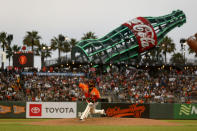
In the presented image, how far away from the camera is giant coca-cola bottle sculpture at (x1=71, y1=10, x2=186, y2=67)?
50.2m

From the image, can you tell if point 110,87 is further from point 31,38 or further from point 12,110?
point 31,38

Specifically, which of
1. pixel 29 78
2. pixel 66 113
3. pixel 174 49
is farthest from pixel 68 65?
pixel 174 49

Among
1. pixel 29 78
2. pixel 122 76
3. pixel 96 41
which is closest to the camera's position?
pixel 29 78

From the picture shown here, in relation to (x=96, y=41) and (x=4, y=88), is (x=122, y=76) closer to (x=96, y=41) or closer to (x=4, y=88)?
(x=96, y=41)

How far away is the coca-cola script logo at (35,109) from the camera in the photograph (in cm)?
2838

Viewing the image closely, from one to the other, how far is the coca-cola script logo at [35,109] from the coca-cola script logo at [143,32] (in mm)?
27042

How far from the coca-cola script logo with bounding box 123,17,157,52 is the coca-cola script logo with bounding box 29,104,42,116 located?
2704cm

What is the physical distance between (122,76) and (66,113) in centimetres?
1948

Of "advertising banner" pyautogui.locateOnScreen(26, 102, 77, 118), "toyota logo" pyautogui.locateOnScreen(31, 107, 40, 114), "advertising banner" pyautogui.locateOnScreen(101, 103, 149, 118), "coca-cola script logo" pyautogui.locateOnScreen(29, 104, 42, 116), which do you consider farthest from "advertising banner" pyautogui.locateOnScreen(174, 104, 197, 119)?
"toyota logo" pyautogui.locateOnScreen(31, 107, 40, 114)

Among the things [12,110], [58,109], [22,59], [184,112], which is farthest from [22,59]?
[184,112]

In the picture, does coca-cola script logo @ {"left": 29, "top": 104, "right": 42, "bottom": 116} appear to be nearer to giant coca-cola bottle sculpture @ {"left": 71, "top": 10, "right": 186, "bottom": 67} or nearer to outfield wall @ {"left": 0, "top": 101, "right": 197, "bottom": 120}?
outfield wall @ {"left": 0, "top": 101, "right": 197, "bottom": 120}

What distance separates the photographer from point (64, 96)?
3528cm

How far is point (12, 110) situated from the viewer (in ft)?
93.6

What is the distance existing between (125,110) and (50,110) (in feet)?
21.2
